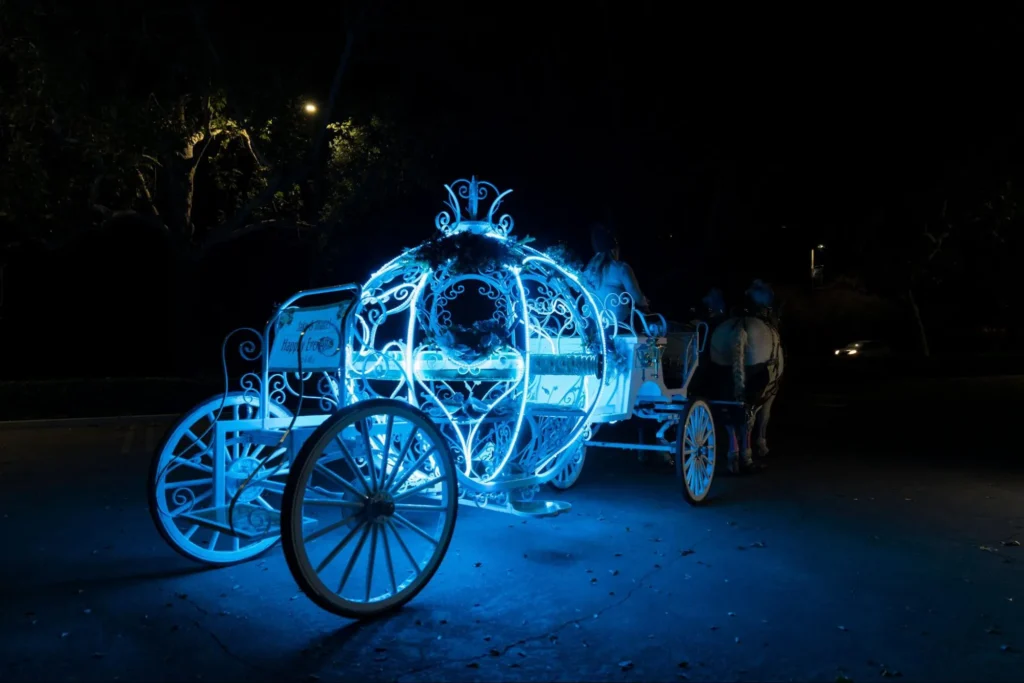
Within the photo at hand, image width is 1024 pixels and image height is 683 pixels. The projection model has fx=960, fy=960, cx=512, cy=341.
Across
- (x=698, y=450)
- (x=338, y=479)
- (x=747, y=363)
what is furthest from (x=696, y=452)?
(x=338, y=479)

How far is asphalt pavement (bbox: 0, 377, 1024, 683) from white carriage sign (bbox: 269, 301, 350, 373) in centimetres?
149

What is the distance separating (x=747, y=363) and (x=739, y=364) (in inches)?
18.6

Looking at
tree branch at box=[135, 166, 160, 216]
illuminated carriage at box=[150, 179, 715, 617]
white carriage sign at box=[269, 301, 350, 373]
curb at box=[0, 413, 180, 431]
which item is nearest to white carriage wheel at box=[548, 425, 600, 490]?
illuminated carriage at box=[150, 179, 715, 617]

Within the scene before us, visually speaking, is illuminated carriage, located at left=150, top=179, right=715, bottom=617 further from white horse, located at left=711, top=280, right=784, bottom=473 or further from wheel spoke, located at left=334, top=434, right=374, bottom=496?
white horse, located at left=711, top=280, right=784, bottom=473

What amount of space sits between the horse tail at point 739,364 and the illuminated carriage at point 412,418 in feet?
1.64

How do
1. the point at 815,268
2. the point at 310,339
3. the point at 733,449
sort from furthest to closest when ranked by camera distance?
1. the point at 815,268
2. the point at 733,449
3. the point at 310,339

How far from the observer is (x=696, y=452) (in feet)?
30.4

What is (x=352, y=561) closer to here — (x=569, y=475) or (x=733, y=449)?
(x=569, y=475)

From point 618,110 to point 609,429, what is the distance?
7503 mm

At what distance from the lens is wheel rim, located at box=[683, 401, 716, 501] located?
904 centimetres

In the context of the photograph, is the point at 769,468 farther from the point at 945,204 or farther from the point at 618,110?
the point at 945,204

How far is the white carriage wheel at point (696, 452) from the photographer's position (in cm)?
895

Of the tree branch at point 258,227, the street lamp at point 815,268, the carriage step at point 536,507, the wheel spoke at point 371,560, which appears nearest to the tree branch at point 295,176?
the tree branch at point 258,227

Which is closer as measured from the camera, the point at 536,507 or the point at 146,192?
the point at 536,507
